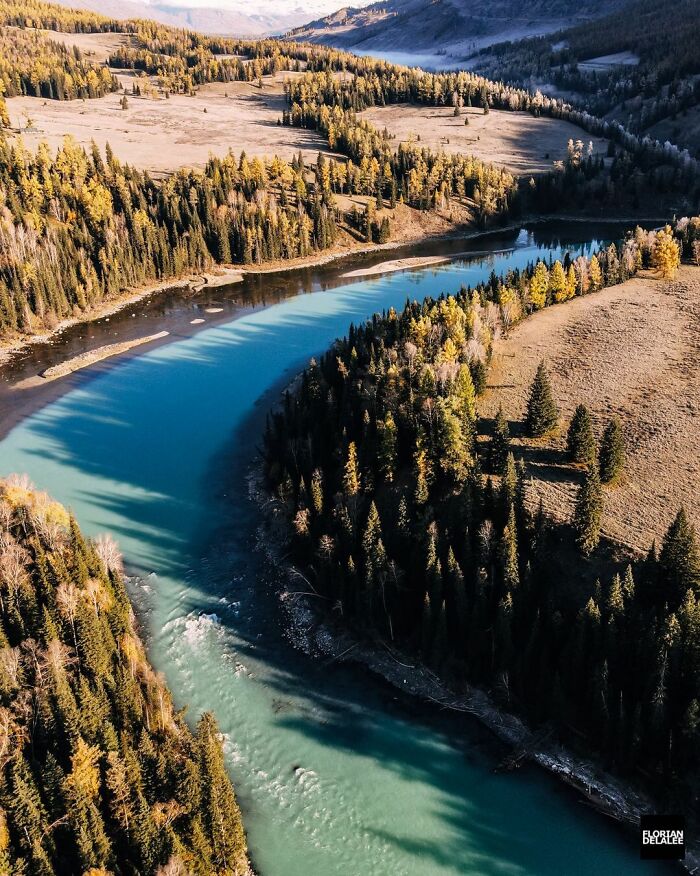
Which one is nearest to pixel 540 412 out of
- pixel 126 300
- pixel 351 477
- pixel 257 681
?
pixel 351 477

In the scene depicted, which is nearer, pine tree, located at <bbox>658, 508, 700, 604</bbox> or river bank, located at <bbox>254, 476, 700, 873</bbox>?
river bank, located at <bbox>254, 476, 700, 873</bbox>

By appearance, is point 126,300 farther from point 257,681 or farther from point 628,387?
point 257,681

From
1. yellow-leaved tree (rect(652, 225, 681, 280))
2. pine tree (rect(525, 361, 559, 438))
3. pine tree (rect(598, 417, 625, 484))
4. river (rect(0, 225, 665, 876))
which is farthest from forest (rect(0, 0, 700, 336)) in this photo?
pine tree (rect(598, 417, 625, 484))

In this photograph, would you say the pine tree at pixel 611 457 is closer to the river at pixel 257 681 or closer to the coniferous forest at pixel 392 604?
the coniferous forest at pixel 392 604

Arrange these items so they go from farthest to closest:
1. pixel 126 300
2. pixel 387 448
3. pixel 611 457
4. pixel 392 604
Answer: pixel 126 300
pixel 387 448
pixel 611 457
pixel 392 604

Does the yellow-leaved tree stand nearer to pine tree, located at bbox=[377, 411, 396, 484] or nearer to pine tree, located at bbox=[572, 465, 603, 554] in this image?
pine tree, located at bbox=[377, 411, 396, 484]

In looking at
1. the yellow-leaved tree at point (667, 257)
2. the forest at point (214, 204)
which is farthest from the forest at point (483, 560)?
the forest at point (214, 204)
